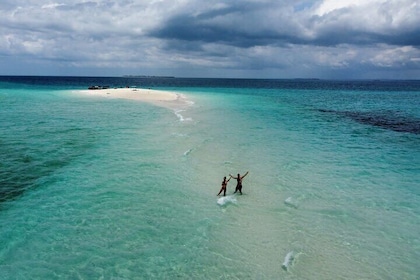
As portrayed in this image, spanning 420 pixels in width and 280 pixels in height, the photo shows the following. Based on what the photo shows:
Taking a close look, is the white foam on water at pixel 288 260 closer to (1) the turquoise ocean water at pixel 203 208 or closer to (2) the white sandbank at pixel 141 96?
(1) the turquoise ocean water at pixel 203 208

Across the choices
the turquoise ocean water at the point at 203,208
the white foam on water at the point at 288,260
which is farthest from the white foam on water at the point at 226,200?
the white foam on water at the point at 288,260

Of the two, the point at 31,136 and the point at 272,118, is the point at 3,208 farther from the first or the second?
the point at 272,118

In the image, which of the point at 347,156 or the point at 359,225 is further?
the point at 347,156

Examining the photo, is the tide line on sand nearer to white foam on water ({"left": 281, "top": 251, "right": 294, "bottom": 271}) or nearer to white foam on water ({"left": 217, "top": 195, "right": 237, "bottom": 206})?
white foam on water ({"left": 217, "top": 195, "right": 237, "bottom": 206})

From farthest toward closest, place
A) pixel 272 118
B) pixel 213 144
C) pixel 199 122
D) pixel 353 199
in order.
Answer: pixel 272 118 → pixel 199 122 → pixel 213 144 → pixel 353 199

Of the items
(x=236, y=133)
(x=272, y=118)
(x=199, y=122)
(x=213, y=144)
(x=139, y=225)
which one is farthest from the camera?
(x=272, y=118)

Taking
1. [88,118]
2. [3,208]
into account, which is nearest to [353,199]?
[3,208]

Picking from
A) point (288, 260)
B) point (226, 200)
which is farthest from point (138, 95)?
point (288, 260)

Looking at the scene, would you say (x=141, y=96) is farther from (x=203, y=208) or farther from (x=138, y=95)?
(x=203, y=208)
